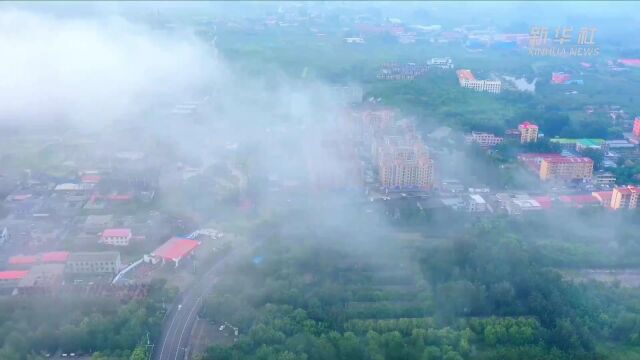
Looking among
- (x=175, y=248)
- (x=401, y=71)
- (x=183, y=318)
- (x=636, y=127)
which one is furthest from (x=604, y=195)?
(x=401, y=71)

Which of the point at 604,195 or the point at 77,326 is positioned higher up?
the point at 604,195

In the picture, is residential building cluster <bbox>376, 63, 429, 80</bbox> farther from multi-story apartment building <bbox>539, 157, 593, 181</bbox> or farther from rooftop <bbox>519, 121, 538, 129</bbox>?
multi-story apartment building <bbox>539, 157, 593, 181</bbox>

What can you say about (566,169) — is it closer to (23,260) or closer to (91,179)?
(91,179)

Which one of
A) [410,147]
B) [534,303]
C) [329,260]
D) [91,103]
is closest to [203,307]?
[329,260]

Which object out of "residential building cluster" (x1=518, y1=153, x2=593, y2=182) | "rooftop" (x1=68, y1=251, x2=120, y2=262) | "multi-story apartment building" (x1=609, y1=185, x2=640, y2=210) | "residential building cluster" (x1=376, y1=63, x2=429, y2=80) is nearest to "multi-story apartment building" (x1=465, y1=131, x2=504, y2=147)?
"residential building cluster" (x1=518, y1=153, x2=593, y2=182)

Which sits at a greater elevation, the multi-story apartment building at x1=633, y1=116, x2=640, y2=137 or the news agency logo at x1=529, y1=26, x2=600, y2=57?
the news agency logo at x1=529, y1=26, x2=600, y2=57

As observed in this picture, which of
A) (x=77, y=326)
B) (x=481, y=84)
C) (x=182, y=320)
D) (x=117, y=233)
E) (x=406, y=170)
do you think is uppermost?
(x=481, y=84)

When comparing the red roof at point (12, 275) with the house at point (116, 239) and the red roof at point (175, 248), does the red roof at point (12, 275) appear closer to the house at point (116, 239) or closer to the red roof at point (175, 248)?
the house at point (116, 239)
